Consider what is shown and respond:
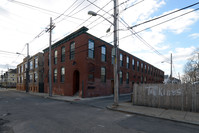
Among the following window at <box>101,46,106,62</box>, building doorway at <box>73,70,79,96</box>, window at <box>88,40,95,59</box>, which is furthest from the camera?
window at <box>101,46,106,62</box>

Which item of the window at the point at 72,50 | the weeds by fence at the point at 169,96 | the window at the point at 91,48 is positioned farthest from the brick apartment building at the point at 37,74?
the weeds by fence at the point at 169,96

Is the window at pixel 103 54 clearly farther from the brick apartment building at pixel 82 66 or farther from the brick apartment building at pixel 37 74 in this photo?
the brick apartment building at pixel 37 74

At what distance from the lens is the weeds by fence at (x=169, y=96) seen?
8750mm

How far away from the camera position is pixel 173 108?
9.44m

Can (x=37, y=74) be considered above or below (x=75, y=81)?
above

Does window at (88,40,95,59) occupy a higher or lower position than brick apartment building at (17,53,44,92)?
higher

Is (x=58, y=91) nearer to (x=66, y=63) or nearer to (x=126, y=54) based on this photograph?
(x=66, y=63)

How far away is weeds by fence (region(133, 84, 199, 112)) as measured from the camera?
28.7 feet

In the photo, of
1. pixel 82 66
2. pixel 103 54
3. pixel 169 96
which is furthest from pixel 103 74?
pixel 169 96

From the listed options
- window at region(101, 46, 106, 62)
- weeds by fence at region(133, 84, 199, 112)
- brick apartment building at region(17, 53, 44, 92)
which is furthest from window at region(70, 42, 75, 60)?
brick apartment building at region(17, 53, 44, 92)

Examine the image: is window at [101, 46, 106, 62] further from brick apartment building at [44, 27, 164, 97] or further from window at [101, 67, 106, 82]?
window at [101, 67, 106, 82]

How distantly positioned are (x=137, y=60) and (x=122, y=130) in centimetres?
3008

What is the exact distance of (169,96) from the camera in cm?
971

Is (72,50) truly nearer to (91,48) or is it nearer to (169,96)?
(91,48)
